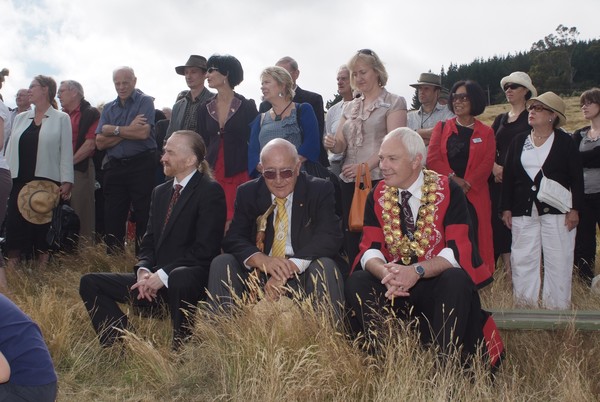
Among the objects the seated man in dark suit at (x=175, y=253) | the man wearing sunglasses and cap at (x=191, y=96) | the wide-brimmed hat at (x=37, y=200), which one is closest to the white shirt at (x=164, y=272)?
the seated man in dark suit at (x=175, y=253)

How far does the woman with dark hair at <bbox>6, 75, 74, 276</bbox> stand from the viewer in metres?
7.84

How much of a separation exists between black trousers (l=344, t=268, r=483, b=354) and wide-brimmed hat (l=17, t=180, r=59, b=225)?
4.34 meters

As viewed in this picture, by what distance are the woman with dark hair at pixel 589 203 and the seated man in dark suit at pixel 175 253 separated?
3637mm

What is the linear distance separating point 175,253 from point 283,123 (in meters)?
1.75

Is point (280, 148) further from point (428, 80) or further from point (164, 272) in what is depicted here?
point (428, 80)

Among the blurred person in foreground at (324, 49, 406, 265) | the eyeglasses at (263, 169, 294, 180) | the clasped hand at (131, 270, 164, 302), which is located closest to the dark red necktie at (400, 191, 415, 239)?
the eyeglasses at (263, 169, 294, 180)

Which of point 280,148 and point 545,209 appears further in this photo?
point 545,209

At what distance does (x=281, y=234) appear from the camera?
5312 mm

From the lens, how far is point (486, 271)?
4520 millimetres

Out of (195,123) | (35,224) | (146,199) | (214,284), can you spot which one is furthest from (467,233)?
(35,224)

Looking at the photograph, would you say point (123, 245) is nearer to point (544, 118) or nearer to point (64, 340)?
point (64, 340)

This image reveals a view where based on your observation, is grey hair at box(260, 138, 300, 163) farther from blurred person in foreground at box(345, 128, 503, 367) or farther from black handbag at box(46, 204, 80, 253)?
black handbag at box(46, 204, 80, 253)

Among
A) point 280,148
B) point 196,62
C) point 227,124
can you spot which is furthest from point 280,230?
point 196,62

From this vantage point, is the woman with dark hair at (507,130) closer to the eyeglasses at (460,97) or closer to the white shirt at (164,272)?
the eyeglasses at (460,97)
